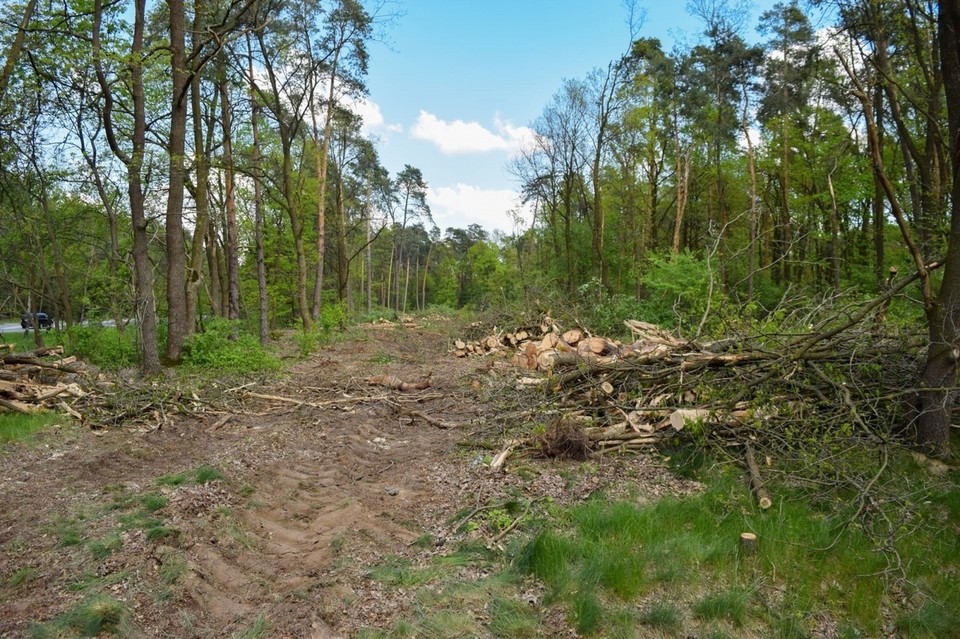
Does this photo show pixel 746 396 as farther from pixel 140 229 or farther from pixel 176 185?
pixel 176 185

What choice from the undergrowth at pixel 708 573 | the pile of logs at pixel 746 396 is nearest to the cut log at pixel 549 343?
the pile of logs at pixel 746 396

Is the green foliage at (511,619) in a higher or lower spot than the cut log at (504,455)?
lower

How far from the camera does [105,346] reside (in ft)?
37.4

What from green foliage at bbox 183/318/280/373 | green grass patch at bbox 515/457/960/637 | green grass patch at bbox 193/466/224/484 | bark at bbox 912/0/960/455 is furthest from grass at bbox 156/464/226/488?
bark at bbox 912/0/960/455

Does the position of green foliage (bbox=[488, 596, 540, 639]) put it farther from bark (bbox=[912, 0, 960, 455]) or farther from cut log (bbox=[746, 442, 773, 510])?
bark (bbox=[912, 0, 960, 455])

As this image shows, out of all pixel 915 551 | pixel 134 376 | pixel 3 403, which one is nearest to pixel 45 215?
pixel 134 376

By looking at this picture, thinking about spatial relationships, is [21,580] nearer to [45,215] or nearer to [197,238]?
[197,238]

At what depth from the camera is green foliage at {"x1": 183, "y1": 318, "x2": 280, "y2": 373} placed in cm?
1023

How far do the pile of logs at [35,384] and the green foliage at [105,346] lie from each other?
1.62 meters

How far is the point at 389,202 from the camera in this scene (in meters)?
34.0

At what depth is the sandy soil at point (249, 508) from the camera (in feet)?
9.86

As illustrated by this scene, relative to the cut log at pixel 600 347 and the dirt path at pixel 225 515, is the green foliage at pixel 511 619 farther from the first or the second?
the cut log at pixel 600 347

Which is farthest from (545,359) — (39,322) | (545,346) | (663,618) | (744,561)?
(39,322)

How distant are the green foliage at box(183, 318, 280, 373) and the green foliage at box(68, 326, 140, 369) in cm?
126
